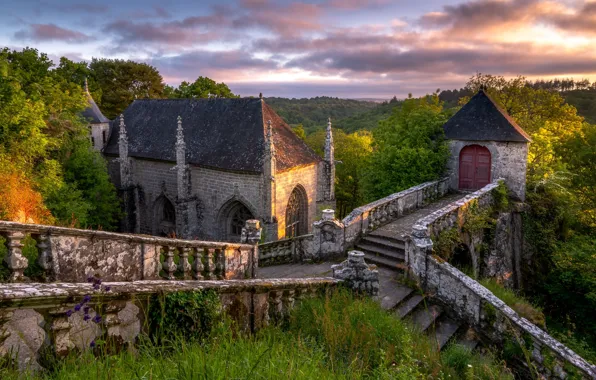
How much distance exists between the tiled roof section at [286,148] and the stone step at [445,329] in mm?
10991

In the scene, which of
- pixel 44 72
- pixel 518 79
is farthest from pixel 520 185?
pixel 44 72

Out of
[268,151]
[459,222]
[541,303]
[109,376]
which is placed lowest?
[541,303]

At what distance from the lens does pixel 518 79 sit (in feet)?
108

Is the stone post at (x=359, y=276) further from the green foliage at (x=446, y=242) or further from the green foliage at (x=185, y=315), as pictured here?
the green foliage at (x=446, y=242)

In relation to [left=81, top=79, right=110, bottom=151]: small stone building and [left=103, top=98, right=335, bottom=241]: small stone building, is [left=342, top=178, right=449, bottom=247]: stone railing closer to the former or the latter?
[left=103, top=98, right=335, bottom=241]: small stone building

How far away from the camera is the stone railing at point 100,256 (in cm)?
588

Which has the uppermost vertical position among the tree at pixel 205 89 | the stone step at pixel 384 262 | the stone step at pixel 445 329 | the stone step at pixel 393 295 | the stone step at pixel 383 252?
the tree at pixel 205 89

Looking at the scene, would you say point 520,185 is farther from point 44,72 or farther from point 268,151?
point 44,72

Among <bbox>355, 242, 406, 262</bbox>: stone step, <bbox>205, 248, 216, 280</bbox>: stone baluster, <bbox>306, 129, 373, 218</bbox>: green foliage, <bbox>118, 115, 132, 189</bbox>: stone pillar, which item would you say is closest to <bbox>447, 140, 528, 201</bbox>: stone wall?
<bbox>355, 242, 406, 262</bbox>: stone step

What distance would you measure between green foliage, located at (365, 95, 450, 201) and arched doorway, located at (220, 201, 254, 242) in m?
7.11

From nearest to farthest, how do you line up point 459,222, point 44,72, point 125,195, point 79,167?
point 459,222, point 79,167, point 125,195, point 44,72

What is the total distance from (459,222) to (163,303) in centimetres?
1254

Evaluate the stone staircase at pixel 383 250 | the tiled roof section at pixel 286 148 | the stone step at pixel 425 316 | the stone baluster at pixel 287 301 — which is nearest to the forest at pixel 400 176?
the tiled roof section at pixel 286 148

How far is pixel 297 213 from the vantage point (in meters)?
22.2
